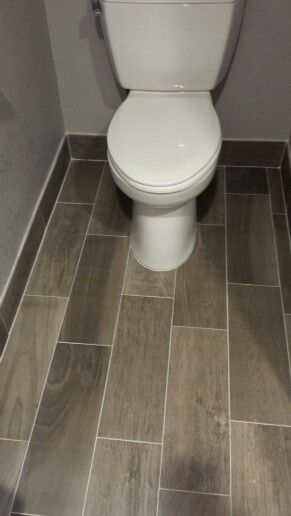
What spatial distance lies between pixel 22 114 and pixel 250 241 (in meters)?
0.89

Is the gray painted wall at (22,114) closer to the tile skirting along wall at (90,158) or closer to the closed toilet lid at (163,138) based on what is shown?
the tile skirting along wall at (90,158)

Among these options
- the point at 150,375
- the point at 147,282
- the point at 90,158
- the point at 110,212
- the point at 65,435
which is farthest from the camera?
the point at 90,158

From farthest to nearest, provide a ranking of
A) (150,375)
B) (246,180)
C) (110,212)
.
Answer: (246,180) → (110,212) → (150,375)

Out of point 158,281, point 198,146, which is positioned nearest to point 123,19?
point 198,146

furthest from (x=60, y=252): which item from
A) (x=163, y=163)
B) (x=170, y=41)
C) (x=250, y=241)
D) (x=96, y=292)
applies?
(x=170, y=41)

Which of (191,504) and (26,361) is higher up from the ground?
(26,361)

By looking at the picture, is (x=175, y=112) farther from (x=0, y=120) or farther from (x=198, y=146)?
(x=0, y=120)

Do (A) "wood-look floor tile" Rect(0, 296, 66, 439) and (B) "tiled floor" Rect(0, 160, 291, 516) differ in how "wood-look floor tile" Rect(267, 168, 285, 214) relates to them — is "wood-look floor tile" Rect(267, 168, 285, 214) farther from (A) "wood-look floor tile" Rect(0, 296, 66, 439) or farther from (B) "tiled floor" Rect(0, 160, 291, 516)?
(A) "wood-look floor tile" Rect(0, 296, 66, 439)

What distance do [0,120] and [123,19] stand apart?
487 mm

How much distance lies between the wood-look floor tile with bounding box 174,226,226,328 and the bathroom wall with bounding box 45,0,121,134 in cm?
64

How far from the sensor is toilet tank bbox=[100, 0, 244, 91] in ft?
4.46

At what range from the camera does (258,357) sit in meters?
1.36

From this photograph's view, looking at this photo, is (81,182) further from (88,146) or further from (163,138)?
(163,138)

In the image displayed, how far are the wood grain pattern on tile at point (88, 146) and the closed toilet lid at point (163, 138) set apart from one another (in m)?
0.42
